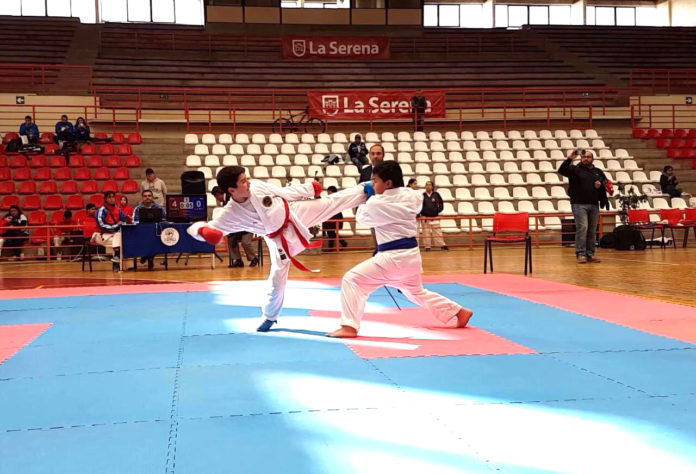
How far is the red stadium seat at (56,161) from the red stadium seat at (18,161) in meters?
0.62

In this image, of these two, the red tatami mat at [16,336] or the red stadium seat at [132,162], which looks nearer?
the red tatami mat at [16,336]

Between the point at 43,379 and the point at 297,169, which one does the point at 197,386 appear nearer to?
the point at 43,379

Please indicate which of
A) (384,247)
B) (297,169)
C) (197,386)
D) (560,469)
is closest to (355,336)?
(384,247)

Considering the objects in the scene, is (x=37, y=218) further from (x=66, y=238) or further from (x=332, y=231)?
(x=332, y=231)

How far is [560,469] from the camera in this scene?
114 inches

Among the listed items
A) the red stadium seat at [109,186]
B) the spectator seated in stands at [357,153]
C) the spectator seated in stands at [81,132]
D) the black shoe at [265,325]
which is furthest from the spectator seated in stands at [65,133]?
the black shoe at [265,325]

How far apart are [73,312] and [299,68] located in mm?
20584

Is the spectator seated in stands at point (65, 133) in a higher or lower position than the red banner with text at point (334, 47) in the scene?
lower

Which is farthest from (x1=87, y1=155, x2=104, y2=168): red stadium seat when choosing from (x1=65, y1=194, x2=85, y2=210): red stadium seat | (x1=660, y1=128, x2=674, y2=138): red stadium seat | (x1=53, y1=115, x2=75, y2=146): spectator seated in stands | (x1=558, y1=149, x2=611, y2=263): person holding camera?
(x1=660, y1=128, x2=674, y2=138): red stadium seat

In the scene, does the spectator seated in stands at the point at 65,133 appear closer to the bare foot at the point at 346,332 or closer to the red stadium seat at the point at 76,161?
the red stadium seat at the point at 76,161

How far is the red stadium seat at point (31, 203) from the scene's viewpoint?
16.9 meters

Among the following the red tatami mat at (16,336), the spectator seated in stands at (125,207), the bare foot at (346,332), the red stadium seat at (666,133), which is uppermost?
the red stadium seat at (666,133)

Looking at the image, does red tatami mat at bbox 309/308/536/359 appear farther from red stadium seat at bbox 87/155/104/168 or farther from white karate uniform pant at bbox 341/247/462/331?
red stadium seat at bbox 87/155/104/168

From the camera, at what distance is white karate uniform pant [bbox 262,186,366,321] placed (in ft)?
19.4
